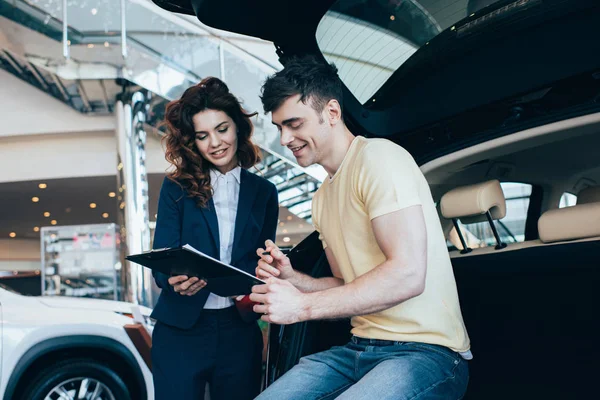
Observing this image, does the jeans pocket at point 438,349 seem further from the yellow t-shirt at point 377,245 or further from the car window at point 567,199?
the car window at point 567,199

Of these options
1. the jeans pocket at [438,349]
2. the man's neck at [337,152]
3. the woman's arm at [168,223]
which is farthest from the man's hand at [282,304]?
the woman's arm at [168,223]

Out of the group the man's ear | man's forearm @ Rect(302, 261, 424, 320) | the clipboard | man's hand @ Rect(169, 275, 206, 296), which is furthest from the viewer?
man's hand @ Rect(169, 275, 206, 296)

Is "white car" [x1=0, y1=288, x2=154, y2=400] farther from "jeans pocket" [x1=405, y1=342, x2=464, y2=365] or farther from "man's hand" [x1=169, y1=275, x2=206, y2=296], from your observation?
"jeans pocket" [x1=405, y1=342, x2=464, y2=365]

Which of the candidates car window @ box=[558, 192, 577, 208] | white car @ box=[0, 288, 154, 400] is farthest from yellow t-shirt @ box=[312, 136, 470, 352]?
white car @ box=[0, 288, 154, 400]

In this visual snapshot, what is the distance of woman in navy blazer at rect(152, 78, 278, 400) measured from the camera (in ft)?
7.27

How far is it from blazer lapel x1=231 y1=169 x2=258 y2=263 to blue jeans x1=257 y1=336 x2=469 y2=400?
0.61m

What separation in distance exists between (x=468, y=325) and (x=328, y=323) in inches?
19.9

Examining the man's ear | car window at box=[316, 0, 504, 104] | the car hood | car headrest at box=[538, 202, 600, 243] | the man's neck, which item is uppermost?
car window at box=[316, 0, 504, 104]

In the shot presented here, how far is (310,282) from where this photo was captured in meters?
1.98

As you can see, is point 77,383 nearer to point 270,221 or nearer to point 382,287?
point 270,221

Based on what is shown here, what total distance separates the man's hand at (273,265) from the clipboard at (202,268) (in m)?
0.05

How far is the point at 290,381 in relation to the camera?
174 centimetres

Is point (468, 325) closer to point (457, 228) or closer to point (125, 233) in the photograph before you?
point (457, 228)

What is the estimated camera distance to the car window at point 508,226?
246 centimetres
